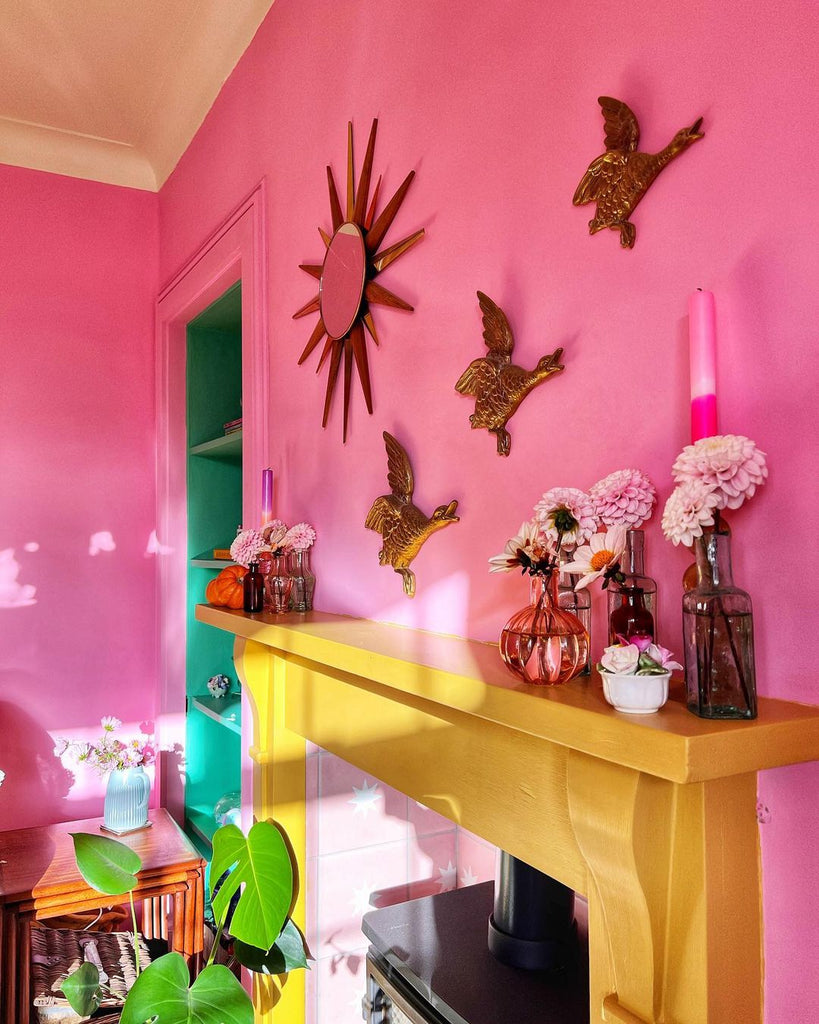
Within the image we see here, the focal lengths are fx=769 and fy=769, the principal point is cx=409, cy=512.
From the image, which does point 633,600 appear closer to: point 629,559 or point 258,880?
point 629,559

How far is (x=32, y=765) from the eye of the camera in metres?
2.55

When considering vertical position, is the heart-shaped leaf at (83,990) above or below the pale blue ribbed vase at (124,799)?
below

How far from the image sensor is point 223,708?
2373mm

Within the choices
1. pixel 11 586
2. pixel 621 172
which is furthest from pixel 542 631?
pixel 11 586

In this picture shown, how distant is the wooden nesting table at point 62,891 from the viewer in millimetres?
1976

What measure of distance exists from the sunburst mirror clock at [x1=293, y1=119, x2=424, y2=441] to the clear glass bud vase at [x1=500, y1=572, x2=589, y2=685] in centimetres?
63

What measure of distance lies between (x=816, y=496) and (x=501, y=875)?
737 millimetres

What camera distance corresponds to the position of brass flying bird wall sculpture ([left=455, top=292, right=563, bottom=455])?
3.18 ft

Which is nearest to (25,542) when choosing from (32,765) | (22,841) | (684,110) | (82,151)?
(32,765)

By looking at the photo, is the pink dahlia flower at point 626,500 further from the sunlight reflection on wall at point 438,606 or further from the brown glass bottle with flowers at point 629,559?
the sunlight reflection on wall at point 438,606

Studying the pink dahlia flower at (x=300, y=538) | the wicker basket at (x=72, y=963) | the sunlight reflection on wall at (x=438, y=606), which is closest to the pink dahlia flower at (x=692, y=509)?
the sunlight reflection on wall at (x=438, y=606)

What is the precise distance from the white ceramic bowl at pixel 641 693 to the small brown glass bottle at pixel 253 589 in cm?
104

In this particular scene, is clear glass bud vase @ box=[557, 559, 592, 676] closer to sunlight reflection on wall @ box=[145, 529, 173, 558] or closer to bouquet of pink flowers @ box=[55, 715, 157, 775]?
bouquet of pink flowers @ box=[55, 715, 157, 775]

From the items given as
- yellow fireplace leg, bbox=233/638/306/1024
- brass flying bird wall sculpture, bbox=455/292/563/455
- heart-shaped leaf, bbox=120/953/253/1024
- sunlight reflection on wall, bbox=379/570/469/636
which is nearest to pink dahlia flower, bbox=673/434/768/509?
brass flying bird wall sculpture, bbox=455/292/563/455
